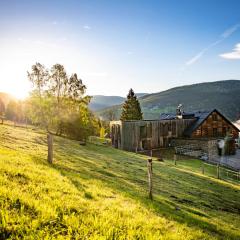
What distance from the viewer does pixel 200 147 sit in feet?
183

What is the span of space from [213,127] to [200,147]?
12.2 m

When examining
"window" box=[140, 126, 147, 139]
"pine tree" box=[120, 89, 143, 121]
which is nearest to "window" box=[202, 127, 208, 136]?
"window" box=[140, 126, 147, 139]

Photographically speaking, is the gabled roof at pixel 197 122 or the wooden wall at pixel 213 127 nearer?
the gabled roof at pixel 197 122

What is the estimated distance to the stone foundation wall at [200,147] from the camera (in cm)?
5331

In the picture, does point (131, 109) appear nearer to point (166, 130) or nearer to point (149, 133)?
point (166, 130)

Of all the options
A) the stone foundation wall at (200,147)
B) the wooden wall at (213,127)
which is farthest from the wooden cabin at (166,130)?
the stone foundation wall at (200,147)

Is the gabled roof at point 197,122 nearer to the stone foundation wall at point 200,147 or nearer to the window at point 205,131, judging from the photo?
the window at point 205,131

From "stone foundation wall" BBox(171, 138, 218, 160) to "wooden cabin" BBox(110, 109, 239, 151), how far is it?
3.54 m

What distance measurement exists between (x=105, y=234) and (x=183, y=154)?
48442mm

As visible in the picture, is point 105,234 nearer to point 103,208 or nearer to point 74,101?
point 103,208

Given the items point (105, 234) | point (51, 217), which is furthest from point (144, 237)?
point (51, 217)

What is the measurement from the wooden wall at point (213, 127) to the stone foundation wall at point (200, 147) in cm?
446

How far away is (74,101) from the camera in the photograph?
55531mm

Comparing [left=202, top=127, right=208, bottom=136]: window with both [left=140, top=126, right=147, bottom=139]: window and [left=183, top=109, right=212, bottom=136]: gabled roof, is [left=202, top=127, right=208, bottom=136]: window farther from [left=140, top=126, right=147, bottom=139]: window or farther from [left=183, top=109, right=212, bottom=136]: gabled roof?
[left=140, top=126, right=147, bottom=139]: window
